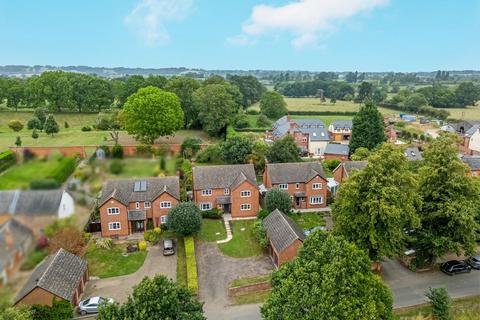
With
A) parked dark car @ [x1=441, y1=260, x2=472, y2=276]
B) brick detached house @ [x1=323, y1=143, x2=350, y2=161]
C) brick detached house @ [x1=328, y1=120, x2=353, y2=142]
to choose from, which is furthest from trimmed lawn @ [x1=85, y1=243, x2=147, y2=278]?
brick detached house @ [x1=328, y1=120, x2=353, y2=142]

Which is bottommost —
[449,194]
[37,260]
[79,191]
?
[449,194]

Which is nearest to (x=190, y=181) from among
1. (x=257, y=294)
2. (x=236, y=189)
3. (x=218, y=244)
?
(x=236, y=189)

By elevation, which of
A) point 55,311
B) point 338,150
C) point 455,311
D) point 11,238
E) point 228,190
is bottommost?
point 455,311

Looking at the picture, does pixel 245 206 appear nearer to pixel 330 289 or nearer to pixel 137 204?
pixel 137 204

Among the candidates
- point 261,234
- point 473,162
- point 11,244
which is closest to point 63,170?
point 11,244

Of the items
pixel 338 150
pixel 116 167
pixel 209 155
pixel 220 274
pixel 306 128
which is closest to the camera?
pixel 116 167

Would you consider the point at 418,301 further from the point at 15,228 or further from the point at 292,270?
the point at 15,228

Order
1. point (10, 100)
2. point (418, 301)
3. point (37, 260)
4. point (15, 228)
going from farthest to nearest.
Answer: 1. point (10, 100)
2. point (418, 301)
3. point (37, 260)
4. point (15, 228)
